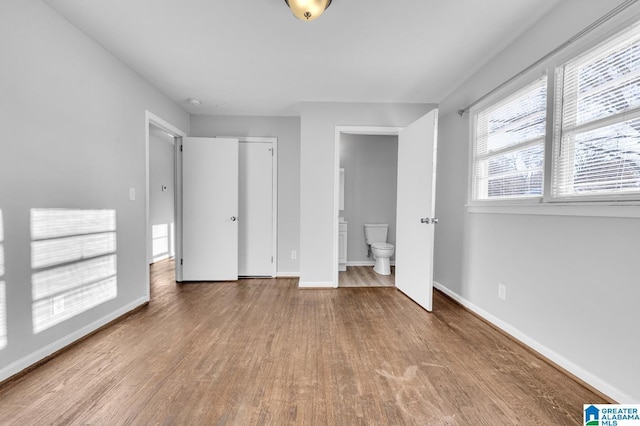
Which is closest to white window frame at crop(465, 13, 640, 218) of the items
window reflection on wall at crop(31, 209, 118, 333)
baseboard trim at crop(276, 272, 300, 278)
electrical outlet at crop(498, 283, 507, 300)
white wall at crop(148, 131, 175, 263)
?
electrical outlet at crop(498, 283, 507, 300)

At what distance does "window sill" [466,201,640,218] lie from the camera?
1327 millimetres

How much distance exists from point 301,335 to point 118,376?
1198mm

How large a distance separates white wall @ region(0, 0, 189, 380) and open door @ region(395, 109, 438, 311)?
9.61 feet

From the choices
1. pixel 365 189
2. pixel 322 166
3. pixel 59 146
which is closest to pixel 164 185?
pixel 59 146

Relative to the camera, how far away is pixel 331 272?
3363 mm

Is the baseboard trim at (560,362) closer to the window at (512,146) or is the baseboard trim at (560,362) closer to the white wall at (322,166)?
the window at (512,146)

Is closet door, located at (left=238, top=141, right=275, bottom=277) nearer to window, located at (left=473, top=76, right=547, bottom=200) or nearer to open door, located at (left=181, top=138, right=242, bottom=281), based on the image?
open door, located at (left=181, top=138, right=242, bottom=281)

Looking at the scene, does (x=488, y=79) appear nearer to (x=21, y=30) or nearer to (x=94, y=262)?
(x=21, y=30)

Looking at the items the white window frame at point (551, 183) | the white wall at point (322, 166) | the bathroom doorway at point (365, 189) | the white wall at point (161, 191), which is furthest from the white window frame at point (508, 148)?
the white wall at point (161, 191)

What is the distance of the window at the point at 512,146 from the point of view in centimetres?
194

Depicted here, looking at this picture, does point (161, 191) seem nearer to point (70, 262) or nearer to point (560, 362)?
point (70, 262)

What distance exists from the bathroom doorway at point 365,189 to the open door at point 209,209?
197 centimetres

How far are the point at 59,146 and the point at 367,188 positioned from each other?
3962 millimetres

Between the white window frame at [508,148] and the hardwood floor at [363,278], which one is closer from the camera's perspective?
the white window frame at [508,148]
